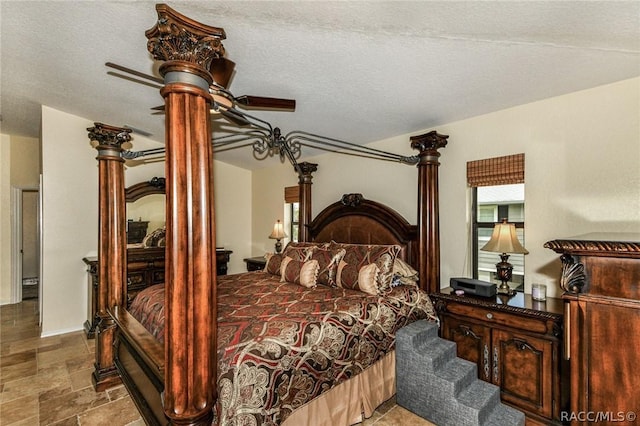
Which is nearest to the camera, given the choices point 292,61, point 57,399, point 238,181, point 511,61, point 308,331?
point 308,331

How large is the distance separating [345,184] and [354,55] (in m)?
2.30

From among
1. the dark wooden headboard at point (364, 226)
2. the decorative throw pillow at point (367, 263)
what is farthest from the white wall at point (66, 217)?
the decorative throw pillow at point (367, 263)

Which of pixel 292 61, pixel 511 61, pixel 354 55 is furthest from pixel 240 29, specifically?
pixel 511 61

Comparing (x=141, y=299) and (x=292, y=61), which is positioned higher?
(x=292, y=61)

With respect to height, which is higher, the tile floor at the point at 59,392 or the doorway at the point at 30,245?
the doorway at the point at 30,245

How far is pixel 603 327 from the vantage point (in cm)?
158

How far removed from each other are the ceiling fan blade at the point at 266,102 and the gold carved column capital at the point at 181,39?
2.12 feet

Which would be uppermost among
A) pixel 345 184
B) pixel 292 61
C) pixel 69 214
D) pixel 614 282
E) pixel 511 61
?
pixel 292 61

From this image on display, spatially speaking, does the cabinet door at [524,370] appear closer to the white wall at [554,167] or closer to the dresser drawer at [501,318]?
the dresser drawer at [501,318]

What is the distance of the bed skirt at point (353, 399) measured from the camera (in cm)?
193

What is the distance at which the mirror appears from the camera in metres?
4.63

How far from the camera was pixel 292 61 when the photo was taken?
7.64ft

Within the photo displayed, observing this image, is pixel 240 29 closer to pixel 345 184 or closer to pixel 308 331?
pixel 308 331

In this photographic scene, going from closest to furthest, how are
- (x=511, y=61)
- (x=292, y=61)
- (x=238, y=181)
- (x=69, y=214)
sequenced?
(x=511, y=61) → (x=292, y=61) → (x=69, y=214) → (x=238, y=181)
